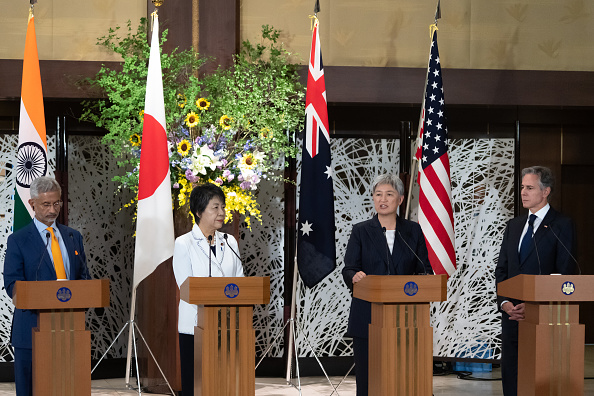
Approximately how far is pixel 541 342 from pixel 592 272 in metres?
4.53

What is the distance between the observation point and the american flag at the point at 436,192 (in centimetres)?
555

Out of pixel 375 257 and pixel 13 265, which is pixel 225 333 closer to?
pixel 375 257

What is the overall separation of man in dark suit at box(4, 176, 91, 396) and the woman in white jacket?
56 cm

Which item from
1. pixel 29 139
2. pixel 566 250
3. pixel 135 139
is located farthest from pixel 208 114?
pixel 566 250

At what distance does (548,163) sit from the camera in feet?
23.5

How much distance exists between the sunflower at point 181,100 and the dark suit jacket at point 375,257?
5.89 ft

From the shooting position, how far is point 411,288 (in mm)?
3520

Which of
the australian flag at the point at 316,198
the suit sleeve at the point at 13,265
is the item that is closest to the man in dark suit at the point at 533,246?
the australian flag at the point at 316,198

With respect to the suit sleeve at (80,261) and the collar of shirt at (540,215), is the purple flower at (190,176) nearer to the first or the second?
the suit sleeve at (80,261)

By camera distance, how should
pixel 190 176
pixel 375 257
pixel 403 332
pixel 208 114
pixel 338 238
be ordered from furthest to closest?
1. pixel 338 238
2. pixel 208 114
3. pixel 190 176
4. pixel 375 257
5. pixel 403 332

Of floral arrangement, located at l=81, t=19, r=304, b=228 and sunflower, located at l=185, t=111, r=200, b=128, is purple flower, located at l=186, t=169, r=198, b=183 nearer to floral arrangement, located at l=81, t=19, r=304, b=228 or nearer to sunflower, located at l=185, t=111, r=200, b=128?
floral arrangement, located at l=81, t=19, r=304, b=228

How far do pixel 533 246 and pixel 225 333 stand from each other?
1767 mm

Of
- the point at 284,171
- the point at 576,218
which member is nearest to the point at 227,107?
the point at 284,171

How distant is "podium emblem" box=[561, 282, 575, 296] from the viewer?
350cm
